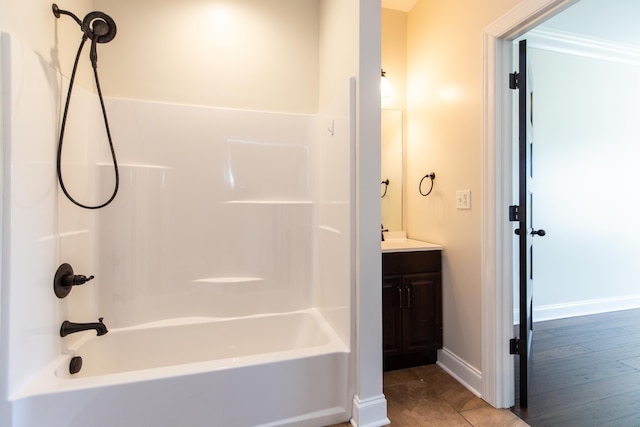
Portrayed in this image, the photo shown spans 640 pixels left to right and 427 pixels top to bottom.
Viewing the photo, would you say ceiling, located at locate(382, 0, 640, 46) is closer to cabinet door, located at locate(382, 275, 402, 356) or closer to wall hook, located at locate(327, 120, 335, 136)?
wall hook, located at locate(327, 120, 335, 136)

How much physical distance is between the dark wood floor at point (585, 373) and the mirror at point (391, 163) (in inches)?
54.9

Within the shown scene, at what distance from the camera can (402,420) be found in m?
Result: 1.51

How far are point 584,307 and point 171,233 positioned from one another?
3.90m

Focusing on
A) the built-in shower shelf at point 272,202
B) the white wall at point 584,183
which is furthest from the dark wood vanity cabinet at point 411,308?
the white wall at point 584,183

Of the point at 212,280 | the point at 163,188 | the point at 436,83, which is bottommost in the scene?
the point at 212,280

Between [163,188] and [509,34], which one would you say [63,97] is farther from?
[509,34]

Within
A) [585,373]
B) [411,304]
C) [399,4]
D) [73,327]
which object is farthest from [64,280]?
[585,373]

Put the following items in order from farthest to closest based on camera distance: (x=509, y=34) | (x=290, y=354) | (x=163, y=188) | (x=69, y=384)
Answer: (x=163, y=188) → (x=509, y=34) → (x=290, y=354) → (x=69, y=384)

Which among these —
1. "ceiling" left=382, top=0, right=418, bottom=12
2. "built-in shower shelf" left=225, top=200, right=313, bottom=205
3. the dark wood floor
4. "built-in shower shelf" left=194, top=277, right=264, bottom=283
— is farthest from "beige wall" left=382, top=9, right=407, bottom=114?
the dark wood floor

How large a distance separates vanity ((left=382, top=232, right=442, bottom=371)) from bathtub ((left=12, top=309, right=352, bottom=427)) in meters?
0.50

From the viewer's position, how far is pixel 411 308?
1995 millimetres

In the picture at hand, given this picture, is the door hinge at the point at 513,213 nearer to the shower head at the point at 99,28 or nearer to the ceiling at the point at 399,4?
the ceiling at the point at 399,4

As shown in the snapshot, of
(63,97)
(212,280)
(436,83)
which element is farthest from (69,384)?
(436,83)

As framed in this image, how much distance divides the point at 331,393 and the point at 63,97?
2.04m
